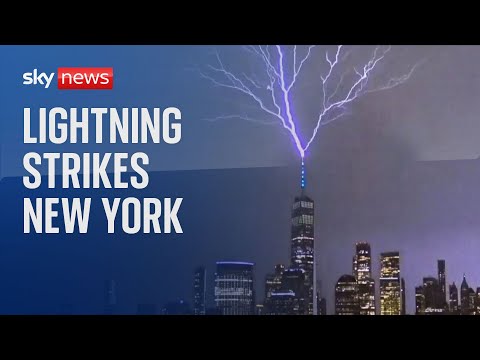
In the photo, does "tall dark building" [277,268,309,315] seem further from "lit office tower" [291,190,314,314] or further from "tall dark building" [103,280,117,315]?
"tall dark building" [103,280,117,315]

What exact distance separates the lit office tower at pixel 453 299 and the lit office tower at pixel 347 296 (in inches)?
20.5

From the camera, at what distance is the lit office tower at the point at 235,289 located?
372 centimetres

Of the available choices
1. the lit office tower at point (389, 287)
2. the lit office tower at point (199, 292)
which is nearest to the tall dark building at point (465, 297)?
the lit office tower at point (389, 287)

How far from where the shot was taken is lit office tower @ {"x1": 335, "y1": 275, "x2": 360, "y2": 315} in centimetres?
373

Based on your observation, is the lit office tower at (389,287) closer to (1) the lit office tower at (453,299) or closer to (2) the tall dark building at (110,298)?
(1) the lit office tower at (453,299)

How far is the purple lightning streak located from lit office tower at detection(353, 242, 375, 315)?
0.64 metres

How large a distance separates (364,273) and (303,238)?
1.31 feet

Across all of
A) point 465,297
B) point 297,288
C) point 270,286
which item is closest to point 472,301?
point 465,297

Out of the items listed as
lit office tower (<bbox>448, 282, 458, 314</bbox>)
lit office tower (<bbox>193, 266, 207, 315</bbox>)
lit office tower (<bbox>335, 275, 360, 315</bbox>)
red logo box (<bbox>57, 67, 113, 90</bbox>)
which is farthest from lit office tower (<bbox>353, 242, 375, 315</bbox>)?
red logo box (<bbox>57, 67, 113, 90</bbox>)

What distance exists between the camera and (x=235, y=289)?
374cm

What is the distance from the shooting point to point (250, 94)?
3807 millimetres
